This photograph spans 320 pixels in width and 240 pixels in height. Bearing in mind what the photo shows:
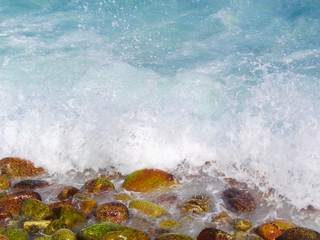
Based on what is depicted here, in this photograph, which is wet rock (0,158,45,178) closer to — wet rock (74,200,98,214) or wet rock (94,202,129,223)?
wet rock (74,200,98,214)

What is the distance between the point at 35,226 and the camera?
3.64m

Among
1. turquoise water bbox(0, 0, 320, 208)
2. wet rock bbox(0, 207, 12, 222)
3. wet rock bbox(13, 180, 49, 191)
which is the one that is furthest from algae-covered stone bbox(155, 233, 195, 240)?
wet rock bbox(13, 180, 49, 191)

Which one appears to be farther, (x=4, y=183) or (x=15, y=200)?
(x=4, y=183)

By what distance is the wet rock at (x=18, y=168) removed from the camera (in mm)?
5012

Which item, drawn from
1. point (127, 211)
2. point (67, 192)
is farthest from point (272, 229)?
point (67, 192)

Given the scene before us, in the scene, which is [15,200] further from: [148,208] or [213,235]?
[213,235]

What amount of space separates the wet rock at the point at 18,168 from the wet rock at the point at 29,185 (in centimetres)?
37

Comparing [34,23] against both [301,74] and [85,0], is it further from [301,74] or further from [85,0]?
[301,74]

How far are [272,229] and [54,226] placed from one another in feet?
6.94

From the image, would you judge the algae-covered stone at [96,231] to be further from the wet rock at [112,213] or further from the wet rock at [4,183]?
the wet rock at [4,183]

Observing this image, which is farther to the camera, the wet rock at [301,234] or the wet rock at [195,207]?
the wet rock at [195,207]

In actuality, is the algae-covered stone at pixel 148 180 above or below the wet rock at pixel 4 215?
below

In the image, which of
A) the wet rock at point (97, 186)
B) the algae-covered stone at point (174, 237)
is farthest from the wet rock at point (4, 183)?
the algae-covered stone at point (174, 237)

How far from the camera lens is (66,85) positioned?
6797mm
